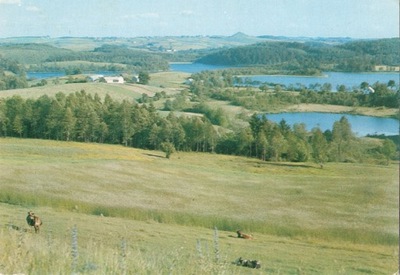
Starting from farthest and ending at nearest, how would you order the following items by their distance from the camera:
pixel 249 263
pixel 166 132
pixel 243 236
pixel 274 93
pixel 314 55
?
pixel 274 93
pixel 314 55
pixel 166 132
pixel 243 236
pixel 249 263

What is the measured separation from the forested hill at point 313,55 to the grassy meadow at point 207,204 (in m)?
1.88

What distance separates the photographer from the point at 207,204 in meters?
7.38

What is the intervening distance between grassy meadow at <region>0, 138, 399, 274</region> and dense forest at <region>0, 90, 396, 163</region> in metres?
0.20

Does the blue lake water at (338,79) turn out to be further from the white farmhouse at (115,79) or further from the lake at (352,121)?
the white farmhouse at (115,79)

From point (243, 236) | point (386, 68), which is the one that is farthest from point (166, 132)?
point (386, 68)

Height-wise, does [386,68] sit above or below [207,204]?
above

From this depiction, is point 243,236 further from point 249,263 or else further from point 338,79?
point 338,79

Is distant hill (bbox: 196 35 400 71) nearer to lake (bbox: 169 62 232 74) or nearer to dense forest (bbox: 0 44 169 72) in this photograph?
lake (bbox: 169 62 232 74)

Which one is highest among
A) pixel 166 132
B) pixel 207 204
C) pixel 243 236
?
pixel 166 132

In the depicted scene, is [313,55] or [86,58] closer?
[313,55]

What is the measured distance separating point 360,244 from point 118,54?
20.4ft

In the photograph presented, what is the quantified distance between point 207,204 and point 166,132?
1429mm

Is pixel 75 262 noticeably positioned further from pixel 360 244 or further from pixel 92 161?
pixel 360 244

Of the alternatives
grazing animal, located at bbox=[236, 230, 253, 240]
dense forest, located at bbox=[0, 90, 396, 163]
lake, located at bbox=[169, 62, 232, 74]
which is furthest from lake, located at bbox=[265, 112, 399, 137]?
lake, located at bbox=[169, 62, 232, 74]
